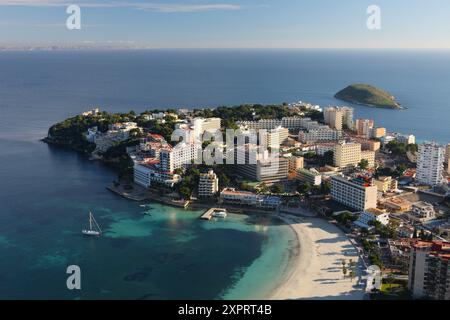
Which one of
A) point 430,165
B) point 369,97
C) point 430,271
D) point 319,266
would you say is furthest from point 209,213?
point 369,97

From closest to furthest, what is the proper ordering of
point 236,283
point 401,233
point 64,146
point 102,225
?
point 236,283
point 401,233
point 102,225
point 64,146

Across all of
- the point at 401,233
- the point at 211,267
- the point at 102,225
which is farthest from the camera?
the point at 102,225

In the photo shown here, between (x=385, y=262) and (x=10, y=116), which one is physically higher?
(x=10, y=116)

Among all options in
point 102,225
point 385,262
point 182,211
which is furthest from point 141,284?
point 385,262

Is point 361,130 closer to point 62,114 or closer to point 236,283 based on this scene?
point 236,283

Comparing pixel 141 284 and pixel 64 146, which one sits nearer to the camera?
pixel 141 284

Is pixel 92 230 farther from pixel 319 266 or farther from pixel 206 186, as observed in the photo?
pixel 319 266

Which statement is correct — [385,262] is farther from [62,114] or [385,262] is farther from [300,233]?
[62,114]
